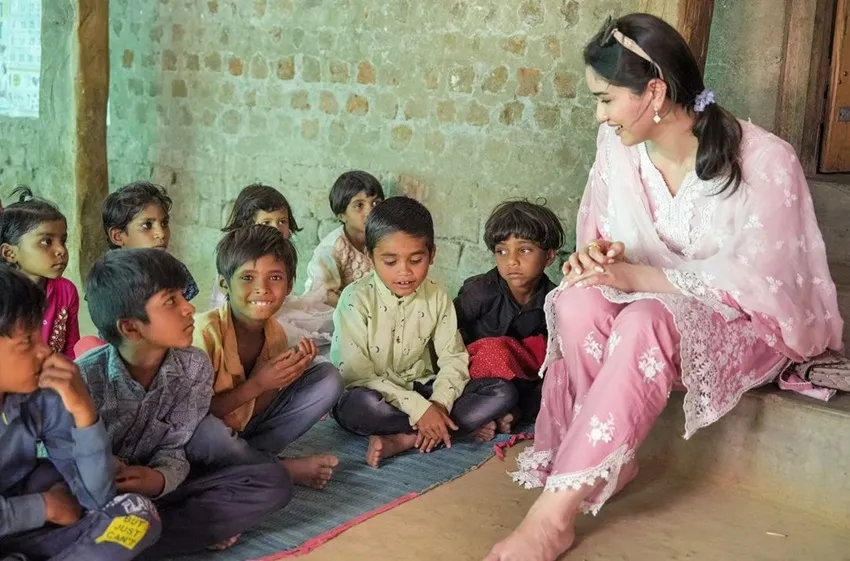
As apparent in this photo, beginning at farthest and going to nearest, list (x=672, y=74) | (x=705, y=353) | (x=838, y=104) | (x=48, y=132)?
(x=48, y=132) → (x=838, y=104) → (x=672, y=74) → (x=705, y=353)

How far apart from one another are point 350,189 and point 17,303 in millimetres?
2589

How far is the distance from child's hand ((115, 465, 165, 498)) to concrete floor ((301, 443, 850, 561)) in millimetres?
414

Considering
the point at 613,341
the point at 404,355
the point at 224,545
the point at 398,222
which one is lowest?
the point at 224,545

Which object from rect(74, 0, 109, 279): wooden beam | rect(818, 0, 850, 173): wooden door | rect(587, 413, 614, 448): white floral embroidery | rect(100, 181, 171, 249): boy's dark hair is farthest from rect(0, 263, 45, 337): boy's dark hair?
rect(74, 0, 109, 279): wooden beam

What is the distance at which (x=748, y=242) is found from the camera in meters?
2.63

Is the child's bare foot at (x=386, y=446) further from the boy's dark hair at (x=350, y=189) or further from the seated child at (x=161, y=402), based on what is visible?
the boy's dark hair at (x=350, y=189)

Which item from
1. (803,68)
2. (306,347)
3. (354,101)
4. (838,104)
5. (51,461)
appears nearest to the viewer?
(51,461)

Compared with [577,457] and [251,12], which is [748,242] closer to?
[577,457]

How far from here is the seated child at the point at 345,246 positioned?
4254mm

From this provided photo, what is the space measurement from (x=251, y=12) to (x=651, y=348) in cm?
400

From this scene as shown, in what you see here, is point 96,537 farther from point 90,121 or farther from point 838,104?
point 90,121

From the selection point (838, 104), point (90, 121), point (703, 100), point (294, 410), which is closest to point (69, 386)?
point (294, 410)

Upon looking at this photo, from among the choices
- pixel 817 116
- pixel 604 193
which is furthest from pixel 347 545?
pixel 817 116

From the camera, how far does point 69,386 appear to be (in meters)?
2.04
